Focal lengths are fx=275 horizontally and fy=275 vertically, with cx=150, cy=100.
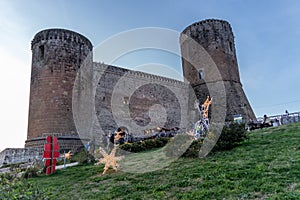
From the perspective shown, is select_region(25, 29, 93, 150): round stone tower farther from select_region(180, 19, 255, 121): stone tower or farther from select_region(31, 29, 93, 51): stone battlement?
select_region(180, 19, 255, 121): stone tower

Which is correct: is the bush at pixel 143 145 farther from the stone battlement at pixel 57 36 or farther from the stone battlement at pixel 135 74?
the stone battlement at pixel 135 74

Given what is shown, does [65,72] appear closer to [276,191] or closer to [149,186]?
[149,186]

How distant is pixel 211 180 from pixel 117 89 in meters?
17.8

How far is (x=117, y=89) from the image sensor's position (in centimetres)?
2297

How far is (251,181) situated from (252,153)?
2.73 metres

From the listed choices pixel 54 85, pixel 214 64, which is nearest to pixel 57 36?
pixel 54 85

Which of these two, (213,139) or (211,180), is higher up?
(213,139)

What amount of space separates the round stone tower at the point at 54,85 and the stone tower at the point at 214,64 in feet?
40.5

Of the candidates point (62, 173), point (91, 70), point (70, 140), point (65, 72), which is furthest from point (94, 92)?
point (62, 173)

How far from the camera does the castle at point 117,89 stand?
1794cm

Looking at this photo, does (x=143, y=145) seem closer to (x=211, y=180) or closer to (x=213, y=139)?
(x=213, y=139)

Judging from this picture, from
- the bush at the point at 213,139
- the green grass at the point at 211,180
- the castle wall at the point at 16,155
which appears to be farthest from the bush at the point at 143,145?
the castle wall at the point at 16,155

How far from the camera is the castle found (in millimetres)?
17938

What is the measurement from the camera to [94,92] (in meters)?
21.3
